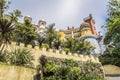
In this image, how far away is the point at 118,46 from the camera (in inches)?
1199

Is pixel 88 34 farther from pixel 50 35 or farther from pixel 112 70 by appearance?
pixel 112 70

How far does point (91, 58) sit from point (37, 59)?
23.6 feet

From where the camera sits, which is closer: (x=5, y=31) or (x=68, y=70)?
(x=5, y=31)

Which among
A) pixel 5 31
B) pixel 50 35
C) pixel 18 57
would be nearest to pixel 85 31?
pixel 50 35

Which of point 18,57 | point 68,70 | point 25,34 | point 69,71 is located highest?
point 25,34

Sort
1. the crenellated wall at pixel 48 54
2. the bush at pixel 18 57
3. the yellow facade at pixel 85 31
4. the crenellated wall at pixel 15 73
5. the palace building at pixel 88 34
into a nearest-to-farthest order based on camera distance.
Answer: the crenellated wall at pixel 15 73 < the bush at pixel 18 57 < the crenellated wall at pixel 48 54 < the palace building at pixel 88 34 < the yellow facade at pixel 85 31

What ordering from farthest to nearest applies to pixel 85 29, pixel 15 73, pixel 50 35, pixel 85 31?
pixel 85 29 → pixel 85 31 → pixel 50 35 → pixel 15 73

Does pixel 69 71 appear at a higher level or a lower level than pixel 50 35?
lower

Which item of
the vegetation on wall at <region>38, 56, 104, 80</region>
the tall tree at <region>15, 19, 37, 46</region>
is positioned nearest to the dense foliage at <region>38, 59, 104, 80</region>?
the vegetation on wall at <region>38, 56, 104, 80</region>

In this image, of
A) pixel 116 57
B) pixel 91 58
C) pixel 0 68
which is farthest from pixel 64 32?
pixel 0 68

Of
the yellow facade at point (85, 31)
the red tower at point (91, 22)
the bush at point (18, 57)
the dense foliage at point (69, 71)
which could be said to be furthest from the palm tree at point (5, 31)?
the red tower at point (91, 22)

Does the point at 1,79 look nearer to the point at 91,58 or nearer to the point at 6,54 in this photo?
the point at 6,54

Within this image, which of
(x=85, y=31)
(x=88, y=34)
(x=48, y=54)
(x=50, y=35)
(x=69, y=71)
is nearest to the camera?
(x=69, y=71)

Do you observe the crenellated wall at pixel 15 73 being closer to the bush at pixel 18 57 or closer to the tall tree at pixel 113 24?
the bush at pixel 18 57
